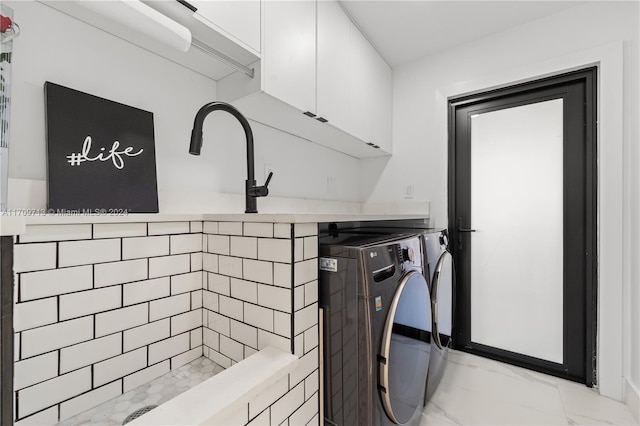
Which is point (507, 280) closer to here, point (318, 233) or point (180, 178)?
point (318, 233)

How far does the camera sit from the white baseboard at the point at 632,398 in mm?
1404

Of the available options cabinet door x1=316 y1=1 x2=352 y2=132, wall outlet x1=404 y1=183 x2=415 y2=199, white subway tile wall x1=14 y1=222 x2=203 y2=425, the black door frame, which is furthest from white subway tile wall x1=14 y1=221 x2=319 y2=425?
the black door frame

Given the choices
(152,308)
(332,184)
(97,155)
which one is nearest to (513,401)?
(332,184)

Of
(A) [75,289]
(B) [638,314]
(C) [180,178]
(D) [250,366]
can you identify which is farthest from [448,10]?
(A) [75,289]

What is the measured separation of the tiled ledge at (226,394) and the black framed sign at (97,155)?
64 centimetres

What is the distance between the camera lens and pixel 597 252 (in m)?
1.66

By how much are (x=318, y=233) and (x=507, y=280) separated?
1737 mm

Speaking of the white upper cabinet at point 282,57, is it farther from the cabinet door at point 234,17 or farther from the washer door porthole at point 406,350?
the washer door porthole at point 406,350

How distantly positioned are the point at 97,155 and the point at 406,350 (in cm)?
124

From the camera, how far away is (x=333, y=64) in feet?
5.27

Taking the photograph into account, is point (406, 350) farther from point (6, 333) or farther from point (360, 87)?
point (360, 87)

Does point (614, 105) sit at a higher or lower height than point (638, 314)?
higher

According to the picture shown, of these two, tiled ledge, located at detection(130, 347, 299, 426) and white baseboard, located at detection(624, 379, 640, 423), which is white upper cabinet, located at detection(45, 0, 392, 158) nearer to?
tiled ledge, located at detection(130, 347, 299, 426)

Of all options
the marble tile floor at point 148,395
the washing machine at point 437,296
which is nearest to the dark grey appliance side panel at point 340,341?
the marble tile floor at point 148,395
